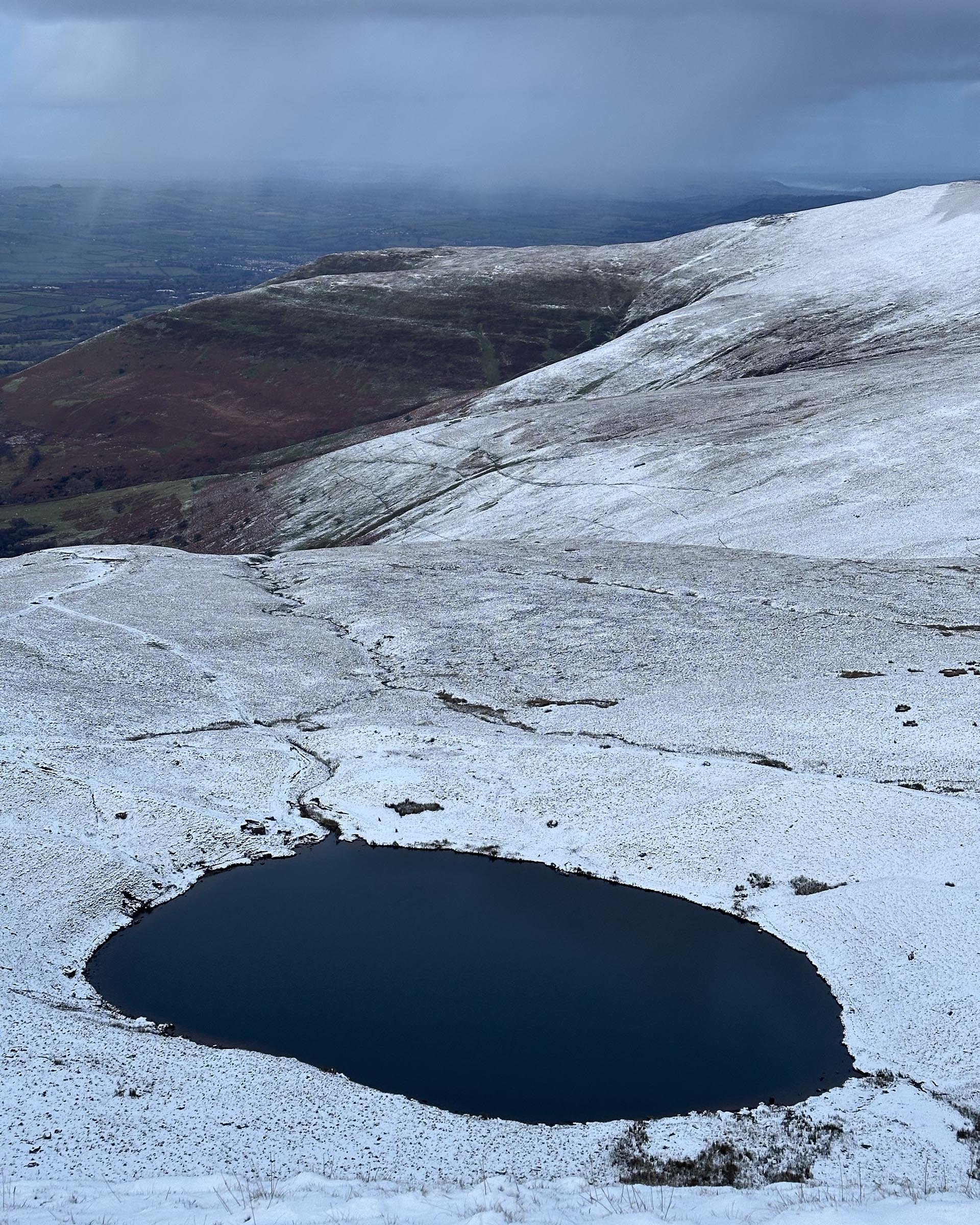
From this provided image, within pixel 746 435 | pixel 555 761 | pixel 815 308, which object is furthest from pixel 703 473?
pixel 815 308

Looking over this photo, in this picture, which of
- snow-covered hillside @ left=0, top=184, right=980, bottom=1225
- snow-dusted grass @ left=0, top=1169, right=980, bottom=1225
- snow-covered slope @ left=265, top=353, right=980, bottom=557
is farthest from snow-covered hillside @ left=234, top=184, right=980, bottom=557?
snow-dusted grass @ left=0, top=1169, right=980, bottom=1225

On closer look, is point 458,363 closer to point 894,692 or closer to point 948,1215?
point 894,692

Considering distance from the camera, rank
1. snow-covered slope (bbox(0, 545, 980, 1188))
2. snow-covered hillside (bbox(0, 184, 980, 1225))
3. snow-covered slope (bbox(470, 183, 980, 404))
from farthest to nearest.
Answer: snow-covered slope (bbox(470, 183, 980, 404))
snow-covered slope (bbox(0, 545, 980, 1188))
snow-covered hillside (bbox(0, 184, 980, 1225))

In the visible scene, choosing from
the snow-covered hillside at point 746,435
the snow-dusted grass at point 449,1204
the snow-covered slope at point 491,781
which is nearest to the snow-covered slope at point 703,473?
the snow-covered hillside at point 746,435

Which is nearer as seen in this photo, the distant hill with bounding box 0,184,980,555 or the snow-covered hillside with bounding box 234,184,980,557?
the snow-covered hillside with bounding box 234,184,980,557

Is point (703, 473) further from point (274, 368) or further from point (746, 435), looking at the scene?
point (274, 368)

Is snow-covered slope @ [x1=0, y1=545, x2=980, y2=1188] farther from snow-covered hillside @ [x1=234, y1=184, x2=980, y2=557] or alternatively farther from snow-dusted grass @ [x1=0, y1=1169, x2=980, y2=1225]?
snow-covered hillside @ [x1=234, y1=184, x2=980, y2=557]

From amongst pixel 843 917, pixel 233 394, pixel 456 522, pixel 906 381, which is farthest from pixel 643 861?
pixel 233 394

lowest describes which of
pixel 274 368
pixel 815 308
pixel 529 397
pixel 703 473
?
pixel 703 473
